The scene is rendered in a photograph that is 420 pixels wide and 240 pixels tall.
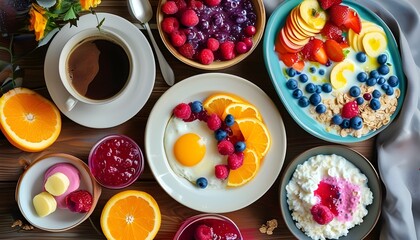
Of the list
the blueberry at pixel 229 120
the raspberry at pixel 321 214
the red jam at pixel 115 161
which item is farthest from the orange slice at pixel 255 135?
the red jam at pixel 115 161

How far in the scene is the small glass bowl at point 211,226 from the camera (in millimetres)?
1674

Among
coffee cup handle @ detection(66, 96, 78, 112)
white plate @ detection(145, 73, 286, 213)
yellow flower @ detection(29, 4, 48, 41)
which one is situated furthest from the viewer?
white plate @ detection(145, 73, 286, 213)

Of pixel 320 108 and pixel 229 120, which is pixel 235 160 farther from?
pixel 320 108

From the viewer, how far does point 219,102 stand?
1.69 metres

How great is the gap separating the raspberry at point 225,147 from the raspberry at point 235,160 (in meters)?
0.02

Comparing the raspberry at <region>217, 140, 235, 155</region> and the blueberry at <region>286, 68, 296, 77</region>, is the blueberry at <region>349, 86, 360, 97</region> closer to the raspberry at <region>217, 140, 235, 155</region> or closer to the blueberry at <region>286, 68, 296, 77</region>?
the blueberry at <region>286, 68, 296, 77</region>

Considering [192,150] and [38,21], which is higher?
[38,21]

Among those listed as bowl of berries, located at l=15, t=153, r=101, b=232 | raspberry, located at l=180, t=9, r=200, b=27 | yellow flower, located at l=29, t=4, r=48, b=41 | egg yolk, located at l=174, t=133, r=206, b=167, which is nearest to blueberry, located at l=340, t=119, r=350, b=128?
egg yolk, located at l=174, t=133, r=206, b=167

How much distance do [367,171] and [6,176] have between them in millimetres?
1116

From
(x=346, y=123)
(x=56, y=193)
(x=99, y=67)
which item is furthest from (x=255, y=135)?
(x=56, y=193)

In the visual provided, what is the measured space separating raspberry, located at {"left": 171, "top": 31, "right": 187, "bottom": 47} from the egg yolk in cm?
28

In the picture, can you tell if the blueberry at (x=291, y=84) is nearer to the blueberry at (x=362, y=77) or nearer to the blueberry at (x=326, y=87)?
the blueberry at (x=326, y=87)

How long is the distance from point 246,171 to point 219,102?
0.22m

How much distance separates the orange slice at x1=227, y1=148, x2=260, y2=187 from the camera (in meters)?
1.68
